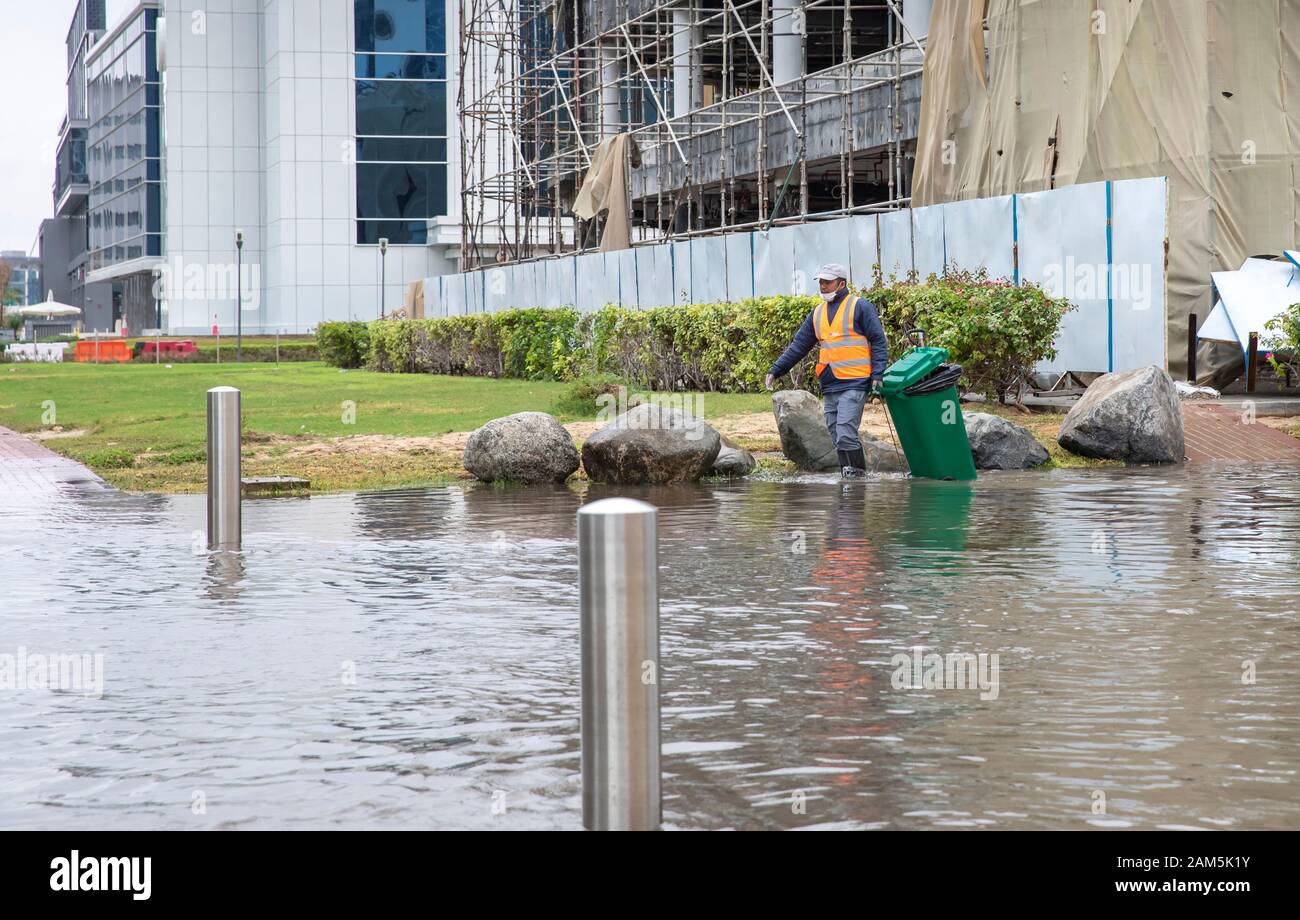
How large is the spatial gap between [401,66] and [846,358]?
52952 mm

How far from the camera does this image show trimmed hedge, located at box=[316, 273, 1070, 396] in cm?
1981

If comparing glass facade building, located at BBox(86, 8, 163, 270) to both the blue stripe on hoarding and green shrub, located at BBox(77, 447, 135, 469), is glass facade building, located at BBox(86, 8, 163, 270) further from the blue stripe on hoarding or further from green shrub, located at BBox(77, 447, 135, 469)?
the blue stripe on hoarding

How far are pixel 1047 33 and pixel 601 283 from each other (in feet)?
44.7

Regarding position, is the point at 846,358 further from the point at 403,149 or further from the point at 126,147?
the point at 126,147

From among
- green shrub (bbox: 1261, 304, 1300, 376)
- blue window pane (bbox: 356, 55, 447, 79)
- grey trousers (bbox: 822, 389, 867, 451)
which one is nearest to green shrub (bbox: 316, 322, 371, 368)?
blue window pane (bbox: 356, 55, 447, 79)

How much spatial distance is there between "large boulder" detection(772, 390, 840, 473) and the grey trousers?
0.63 m

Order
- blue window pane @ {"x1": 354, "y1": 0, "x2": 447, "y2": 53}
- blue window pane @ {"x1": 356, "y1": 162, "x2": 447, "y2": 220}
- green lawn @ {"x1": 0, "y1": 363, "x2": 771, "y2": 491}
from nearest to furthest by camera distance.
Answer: green lawn @ {"x1": 0, "y1": 363, "x2": 771, "y2": 491} → blue window pane @ {"x1": 354, "y1": 0, "x2": 447, "y2": 53} → blue window pane @ {"x1": 356, "y1": 162, "x2": 447, "y2": 220}

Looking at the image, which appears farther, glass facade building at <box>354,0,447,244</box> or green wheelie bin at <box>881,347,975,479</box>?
glass facade building at <box>354,0,447,244</box>

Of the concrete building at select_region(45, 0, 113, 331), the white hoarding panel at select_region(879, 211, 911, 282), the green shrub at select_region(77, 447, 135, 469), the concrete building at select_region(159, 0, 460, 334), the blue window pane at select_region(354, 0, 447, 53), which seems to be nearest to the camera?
the green shrub at select_region(77, 447, 135, 469)

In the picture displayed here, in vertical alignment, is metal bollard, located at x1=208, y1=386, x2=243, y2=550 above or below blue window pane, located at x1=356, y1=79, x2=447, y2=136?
below

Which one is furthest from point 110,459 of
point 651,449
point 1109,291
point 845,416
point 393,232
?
point 393,232

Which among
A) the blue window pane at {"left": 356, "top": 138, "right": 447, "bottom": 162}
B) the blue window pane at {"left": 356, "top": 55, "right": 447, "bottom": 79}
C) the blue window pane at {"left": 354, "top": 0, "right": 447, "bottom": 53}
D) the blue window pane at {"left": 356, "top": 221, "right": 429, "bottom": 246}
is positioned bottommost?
the blue window pane at {"left": 356, "top": 221, "right": 429, "bottom": 246}

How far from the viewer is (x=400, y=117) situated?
Answer: 64938mm

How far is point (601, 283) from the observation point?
36.5 meters
